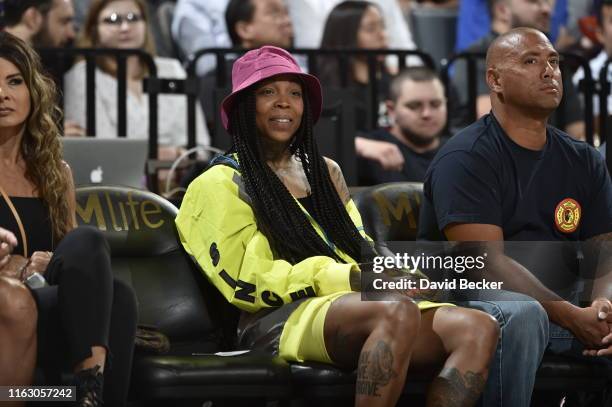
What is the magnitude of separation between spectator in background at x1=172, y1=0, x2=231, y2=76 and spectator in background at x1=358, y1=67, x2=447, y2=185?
1432mm

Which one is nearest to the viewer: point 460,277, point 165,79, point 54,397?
point 54,397

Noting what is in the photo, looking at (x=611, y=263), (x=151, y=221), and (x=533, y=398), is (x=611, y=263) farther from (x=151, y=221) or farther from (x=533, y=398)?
(x=151, y=221)

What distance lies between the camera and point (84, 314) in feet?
12.6

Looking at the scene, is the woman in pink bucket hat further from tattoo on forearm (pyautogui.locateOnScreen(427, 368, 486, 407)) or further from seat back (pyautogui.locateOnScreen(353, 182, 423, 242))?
seat back (pyautogui.locateOnScreen(353, 182, 423, 242))

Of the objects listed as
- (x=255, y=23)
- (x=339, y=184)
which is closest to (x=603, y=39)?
(x=255, y=23)

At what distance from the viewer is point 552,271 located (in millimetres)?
4250

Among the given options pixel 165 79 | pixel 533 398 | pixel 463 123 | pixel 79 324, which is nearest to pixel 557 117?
pixel 463 123

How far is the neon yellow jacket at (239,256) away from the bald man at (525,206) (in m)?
0.45

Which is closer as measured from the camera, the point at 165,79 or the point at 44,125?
the point at 44,125

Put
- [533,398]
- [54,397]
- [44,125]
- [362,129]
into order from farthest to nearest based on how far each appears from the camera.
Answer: [362,129], [533,398], [44,125], [54,397]

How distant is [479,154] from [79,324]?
1568mm

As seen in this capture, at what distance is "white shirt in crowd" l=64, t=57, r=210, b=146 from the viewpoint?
6449 millimetres

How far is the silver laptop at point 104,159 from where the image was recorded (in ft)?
17.7

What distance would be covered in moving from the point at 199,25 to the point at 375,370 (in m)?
4.15
